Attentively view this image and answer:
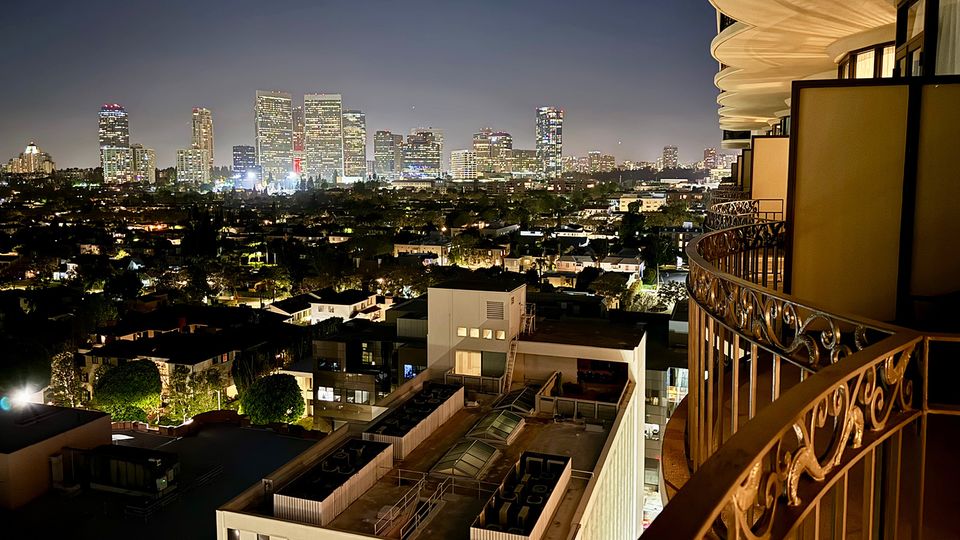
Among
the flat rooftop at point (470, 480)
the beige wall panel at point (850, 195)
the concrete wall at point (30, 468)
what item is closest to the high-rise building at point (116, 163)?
the concrete wall at point (30, 468)

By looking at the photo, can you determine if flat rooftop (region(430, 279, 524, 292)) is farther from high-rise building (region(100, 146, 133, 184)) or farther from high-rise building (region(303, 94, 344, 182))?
high-rise building (region(100, 146, 133, 184))

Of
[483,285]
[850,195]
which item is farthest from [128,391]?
[850,195]

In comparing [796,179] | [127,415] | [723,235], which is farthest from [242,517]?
[127,415]

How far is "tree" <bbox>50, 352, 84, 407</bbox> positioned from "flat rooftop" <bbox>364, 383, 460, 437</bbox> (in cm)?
1401

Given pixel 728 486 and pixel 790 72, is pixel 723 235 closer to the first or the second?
pixel 728 486

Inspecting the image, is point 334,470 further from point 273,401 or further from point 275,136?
point 275,136

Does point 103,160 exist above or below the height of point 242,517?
above

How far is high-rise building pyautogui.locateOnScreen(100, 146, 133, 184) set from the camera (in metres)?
183

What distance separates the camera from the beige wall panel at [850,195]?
11.5ft

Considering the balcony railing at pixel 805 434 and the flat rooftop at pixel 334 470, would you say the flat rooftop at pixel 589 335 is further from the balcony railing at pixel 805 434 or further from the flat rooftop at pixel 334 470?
→ the balcony railing at pixel 805 434

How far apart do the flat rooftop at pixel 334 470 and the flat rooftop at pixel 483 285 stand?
14.4 feet

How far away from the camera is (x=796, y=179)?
3682mm

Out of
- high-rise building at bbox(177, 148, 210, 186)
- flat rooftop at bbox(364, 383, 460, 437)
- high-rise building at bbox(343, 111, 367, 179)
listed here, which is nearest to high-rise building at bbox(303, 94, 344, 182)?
high-rise building at bbox(343, 111, 367, 179)

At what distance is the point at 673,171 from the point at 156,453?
182 m
